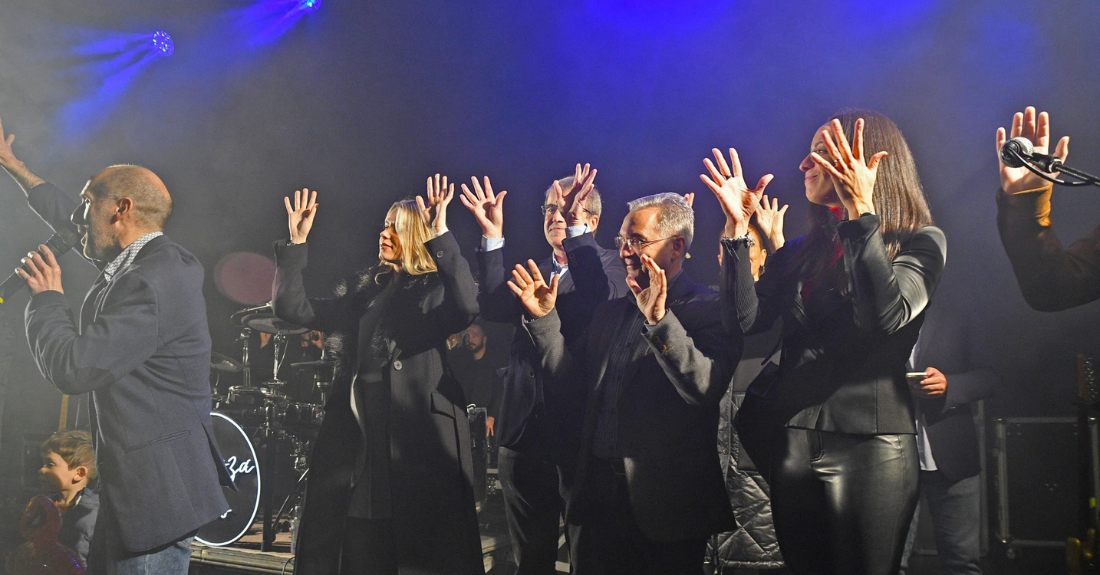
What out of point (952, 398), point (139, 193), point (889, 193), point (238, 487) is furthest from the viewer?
point (238, 487)

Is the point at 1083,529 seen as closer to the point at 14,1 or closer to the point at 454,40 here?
the point at 454,40

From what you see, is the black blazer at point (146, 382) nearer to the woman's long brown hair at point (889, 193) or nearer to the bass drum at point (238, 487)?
the bass drum at point (238, 487)

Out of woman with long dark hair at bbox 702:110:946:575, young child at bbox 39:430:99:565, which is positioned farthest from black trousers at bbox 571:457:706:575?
young child at bbox 39:430:99:565

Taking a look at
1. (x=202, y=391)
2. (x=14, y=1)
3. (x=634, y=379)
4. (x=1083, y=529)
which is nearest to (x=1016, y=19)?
(x=1083, y=529)

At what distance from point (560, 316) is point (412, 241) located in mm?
749

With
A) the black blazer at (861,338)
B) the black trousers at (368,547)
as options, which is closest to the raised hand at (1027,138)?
the black blazer at (861,338)

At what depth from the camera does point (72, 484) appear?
374 cm

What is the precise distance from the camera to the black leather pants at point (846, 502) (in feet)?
5.89

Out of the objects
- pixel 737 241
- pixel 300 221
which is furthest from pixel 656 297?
pixel 300 221

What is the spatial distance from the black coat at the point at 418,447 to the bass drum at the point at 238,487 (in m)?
1.11

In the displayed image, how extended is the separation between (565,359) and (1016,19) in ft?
7.81

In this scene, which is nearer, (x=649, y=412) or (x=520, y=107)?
(x=649, y=412)

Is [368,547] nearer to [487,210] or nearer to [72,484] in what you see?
[487,210]

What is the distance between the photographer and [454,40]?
4.29m
